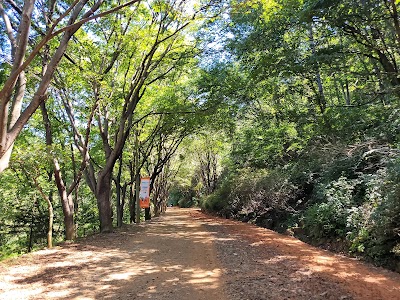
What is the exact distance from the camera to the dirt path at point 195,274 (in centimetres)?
525

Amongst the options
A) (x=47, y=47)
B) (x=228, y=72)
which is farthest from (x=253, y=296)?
(x=228, y=72)

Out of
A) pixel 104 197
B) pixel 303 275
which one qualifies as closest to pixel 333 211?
pixel 303 275

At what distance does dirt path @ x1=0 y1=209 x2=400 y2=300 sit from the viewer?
5254 mm

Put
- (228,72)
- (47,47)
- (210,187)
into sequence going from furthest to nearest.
Result: 1. (210,187)
2. (228,72)
3. (47,47)

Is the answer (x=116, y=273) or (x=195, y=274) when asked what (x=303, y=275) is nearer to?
(x=195, y=274)

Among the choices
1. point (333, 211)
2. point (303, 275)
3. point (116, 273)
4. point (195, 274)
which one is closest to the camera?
point (303, 275)

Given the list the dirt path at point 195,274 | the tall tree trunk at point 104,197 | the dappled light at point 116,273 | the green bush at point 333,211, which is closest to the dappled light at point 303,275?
the dirt path at point 195,274

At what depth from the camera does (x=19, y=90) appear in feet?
19.2

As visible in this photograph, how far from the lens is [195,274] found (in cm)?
644

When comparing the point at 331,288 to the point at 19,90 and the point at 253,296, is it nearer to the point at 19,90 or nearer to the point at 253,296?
the point at 253,296

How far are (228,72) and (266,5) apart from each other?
6.47 metres

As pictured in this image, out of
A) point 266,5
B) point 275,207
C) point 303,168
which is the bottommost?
point 275,207

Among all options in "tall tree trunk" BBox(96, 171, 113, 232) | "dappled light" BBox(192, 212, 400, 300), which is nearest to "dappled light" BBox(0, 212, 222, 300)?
"dappled light" BBox(192, 212, 400, 300)

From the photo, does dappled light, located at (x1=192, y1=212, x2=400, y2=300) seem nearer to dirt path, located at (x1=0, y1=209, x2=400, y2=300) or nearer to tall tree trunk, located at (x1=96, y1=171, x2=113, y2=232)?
dirt path, located at (x1=0, y1=209, x2=400, y2=300)
